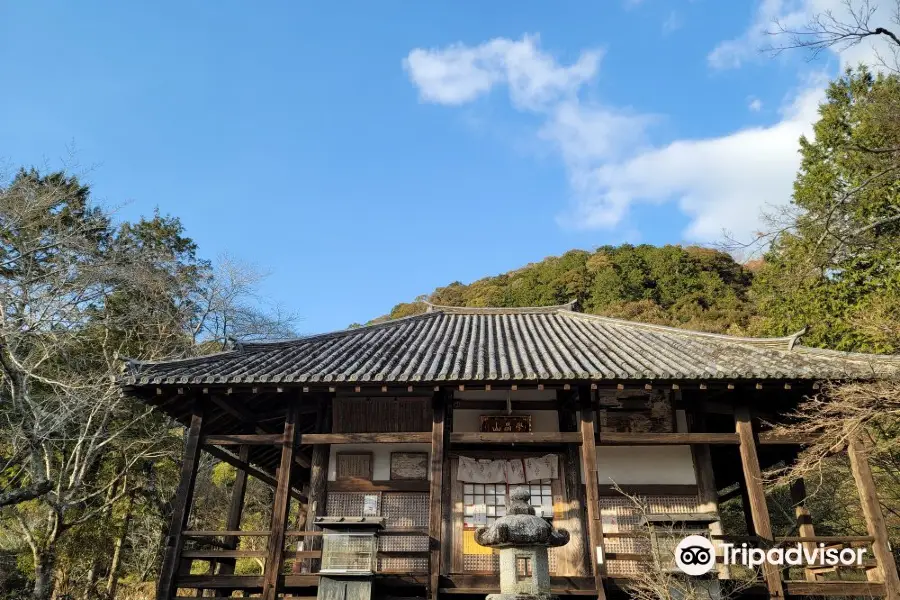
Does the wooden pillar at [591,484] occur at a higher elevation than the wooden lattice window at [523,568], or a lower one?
higher

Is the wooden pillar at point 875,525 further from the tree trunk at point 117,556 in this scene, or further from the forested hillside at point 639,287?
the forested hillside at point 639,287

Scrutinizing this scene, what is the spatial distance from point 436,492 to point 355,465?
7.85 feet

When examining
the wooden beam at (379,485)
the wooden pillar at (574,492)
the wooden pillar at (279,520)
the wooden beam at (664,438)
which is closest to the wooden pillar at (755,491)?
the wooden beam at (664,438)

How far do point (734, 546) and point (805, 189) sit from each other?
1505 cm

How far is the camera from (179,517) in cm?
971

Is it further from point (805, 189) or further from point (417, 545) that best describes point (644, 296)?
point (417, 545)

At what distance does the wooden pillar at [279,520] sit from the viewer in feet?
30.7

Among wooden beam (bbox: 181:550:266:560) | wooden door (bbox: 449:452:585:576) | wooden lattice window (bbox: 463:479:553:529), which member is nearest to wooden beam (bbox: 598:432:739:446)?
wooden door (bbox: 449:452:585:576)

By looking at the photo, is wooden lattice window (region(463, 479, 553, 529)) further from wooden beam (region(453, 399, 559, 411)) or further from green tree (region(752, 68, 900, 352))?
green tree (region(752, 68, 900, 352))

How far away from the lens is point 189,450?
33.7 feet

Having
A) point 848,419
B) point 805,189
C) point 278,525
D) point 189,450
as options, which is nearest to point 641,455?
point 848,419

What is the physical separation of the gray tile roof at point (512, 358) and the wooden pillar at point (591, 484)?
77cm

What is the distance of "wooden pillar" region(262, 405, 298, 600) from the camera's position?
934cm

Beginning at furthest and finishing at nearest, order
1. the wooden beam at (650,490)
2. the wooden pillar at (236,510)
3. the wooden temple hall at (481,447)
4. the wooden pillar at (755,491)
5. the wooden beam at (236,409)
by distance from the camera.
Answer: the wooden pillar at (236,510), the wooden beam at (650,490), the wooden beam at (236,409), the wooden temple hall at (481,447), the wooden pillar at (755,491)
